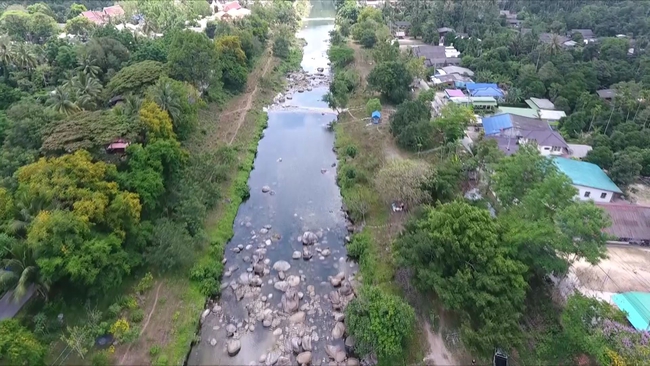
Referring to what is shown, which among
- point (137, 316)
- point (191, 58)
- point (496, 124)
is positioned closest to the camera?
point (137, 316)

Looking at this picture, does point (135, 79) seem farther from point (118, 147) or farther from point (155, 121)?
point (118, 147)

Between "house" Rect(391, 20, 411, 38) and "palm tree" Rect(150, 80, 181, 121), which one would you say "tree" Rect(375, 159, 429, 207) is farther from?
"house" Rect(391, 20, 411, 38)

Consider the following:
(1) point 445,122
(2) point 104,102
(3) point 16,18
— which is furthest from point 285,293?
(3) point 16,18

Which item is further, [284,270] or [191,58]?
[191,58]

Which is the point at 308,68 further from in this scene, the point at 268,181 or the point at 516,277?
the point at 516,277

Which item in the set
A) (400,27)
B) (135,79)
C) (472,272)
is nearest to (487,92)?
(472,272)

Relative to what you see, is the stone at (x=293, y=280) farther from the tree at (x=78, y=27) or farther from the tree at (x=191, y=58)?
the tree at (x=78, y=27)
